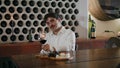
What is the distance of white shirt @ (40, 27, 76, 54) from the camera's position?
2.79 metres

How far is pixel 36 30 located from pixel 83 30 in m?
0.88

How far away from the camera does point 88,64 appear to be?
6.38 ft

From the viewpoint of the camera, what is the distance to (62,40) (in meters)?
2.82

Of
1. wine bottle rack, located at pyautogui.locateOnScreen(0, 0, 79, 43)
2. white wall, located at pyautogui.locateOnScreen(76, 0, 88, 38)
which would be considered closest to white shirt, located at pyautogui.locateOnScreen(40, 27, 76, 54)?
wine bottle rack, located at pyautogui.locateOnScreen(0, 0, 79, 43)

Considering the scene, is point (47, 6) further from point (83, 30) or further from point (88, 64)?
point (88, 64)

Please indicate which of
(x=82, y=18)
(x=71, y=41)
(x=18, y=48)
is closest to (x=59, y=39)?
(x=71, y=41)

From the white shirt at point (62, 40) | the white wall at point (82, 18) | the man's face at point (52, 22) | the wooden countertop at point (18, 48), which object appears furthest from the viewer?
the white wall at point (82, 18)

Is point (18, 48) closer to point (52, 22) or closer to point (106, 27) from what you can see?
point (52, 22)

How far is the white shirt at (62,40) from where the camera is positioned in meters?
2.79

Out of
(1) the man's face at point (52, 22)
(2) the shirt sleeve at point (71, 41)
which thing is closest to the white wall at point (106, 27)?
(2) the shirt sleeve at point (71, 41)

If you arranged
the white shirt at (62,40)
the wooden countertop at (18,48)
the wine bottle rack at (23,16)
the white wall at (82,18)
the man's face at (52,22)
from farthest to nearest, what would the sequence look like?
the white wall at (82,18), the wine bottle rack at (23,16), the wooden countertop at (18,48), the white shirt at (62,40), the man's face at (52,22)

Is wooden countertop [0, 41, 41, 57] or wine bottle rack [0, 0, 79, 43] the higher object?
wine bottle rack [0, 0, 79, 43]

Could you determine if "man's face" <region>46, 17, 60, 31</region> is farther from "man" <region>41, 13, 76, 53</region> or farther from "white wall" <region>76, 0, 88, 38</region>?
"white wall" <region>76, 0, 88, 38</region>

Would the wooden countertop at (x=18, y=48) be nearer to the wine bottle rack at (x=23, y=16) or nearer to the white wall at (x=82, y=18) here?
the wine bottle rack at (x=23, y=16)
